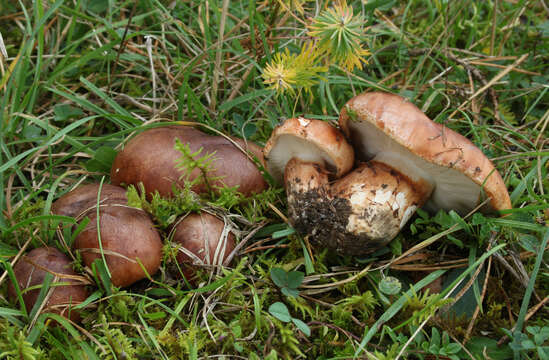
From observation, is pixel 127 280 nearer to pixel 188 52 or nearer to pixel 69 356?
pixel 69 356

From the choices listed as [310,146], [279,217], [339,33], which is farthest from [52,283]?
[339,33]

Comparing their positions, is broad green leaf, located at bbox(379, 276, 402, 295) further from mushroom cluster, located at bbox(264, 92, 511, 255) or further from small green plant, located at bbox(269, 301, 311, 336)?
small green plant, located at bbox(269, 301, 311, 336)

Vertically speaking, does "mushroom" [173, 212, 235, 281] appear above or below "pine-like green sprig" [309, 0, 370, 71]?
below

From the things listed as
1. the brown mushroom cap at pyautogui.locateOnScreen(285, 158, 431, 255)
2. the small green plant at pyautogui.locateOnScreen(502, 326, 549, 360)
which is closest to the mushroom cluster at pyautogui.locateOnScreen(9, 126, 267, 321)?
the brown mushroom cap at pyautogui.locateOnScreen(285, 158, 431, 255)

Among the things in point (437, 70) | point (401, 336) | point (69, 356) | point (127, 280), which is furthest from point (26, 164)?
point (437, 70)

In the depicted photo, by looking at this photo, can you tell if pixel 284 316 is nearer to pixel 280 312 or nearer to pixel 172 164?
pixel 280 312

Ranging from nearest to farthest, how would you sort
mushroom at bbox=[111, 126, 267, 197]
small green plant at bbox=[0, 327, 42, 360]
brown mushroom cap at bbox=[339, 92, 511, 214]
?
1. small green plant at bbox=[0, 327, 42, 360]
2. brown mushroom cap at bbox=[339, 92, 511, 214]
3. mushroom at bbox=[111, 126, 267, 197]
